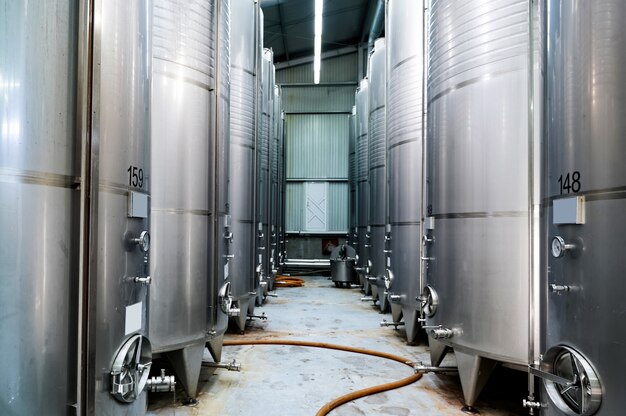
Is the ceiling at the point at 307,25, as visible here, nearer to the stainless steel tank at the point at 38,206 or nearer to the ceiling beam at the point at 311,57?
the ceiling beam at the point at 311,57

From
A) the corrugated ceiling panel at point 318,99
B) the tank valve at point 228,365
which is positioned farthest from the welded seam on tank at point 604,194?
the corrugated ceiling panel at point 318,99

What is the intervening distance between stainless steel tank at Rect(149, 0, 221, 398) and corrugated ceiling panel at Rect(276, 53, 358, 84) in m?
11.2

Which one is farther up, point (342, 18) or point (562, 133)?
point (342, 18)

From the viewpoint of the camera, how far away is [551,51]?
1.78 metres

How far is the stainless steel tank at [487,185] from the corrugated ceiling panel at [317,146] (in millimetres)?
10212

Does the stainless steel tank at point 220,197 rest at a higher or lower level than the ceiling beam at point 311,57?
lower

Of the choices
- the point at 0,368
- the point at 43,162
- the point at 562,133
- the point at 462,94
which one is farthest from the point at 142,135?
the point at 462,94

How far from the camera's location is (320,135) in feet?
44.8

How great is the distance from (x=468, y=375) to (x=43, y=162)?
2.81m

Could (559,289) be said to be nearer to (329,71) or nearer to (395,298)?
(395,298)

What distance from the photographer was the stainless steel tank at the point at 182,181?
2916mm

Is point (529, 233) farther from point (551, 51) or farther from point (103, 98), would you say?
point (103, 98)

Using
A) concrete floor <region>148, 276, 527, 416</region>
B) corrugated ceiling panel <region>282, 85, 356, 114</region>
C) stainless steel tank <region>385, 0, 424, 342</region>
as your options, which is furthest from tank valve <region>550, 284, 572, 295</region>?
corrugated ceiling panel <region>282, 85, 356, 114</region>

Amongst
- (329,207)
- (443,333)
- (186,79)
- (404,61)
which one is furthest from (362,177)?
(186,79)
